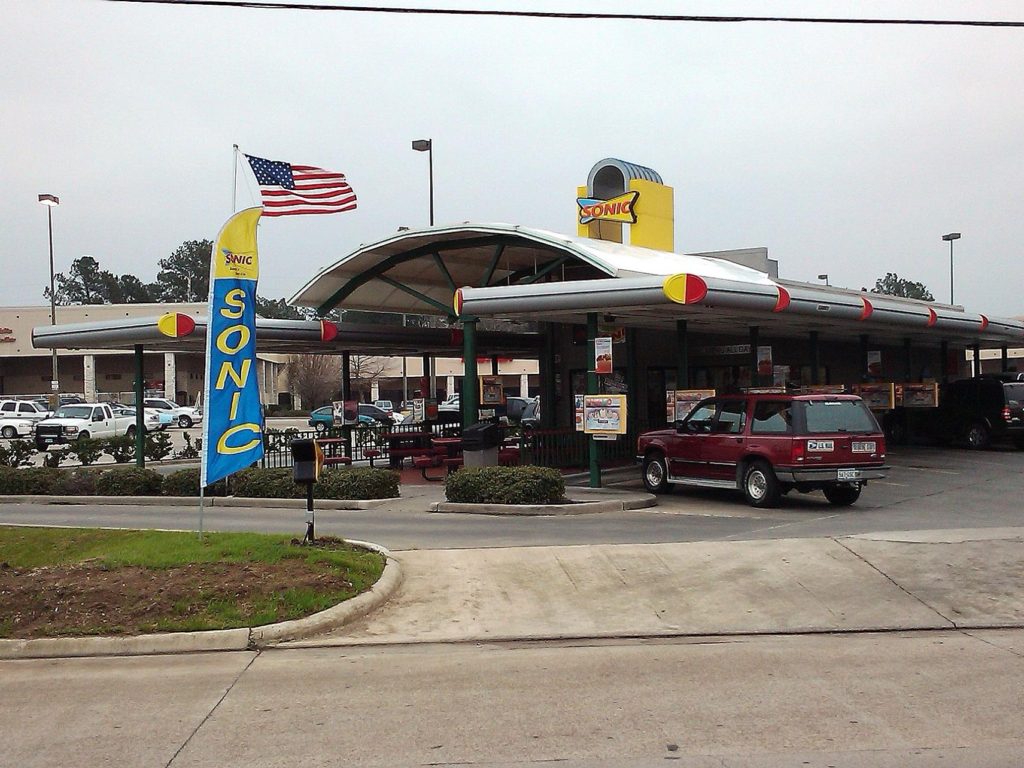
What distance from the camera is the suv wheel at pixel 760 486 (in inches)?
646

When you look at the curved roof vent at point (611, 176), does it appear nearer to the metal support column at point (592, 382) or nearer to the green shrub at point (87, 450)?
the metal support column at point (592, 382)

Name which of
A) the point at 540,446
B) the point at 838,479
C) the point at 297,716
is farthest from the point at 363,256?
the point at 297,716

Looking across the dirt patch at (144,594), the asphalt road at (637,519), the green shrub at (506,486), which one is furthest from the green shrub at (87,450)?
the dirt patch at (144,594)

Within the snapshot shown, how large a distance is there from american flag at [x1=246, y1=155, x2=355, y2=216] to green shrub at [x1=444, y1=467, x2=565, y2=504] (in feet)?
16.9

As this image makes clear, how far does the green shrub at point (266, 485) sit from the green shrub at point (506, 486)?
2.90 m

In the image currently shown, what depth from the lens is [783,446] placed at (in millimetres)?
16125

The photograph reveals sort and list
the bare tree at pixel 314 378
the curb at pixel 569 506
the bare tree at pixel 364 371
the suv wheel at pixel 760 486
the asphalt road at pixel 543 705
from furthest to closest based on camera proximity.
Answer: the bare tree at pixel 314 378 < the bare tree at pixel 364 371 < the suv wheel at pixel 760 486 < the curb at pixel 569 506 < the asphalt road at pixel 543 705

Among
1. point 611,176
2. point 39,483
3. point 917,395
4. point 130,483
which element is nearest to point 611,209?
point 611,176

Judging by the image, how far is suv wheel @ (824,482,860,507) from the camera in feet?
55.8

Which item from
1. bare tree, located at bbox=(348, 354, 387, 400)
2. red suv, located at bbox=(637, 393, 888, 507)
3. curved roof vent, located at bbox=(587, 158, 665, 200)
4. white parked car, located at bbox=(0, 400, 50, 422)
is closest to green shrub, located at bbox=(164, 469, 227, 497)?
red suv, located at bbox=(637, 393, 888, 507)

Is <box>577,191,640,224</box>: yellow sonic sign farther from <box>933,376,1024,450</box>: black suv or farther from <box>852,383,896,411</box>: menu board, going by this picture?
<box>933,376,1024,450</box>: black suv

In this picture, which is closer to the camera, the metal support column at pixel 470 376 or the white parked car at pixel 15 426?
the metal support column at pixel 470 376

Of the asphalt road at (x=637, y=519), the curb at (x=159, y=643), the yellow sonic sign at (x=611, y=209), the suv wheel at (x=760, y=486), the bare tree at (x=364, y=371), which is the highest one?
the yellow sonic sign at (x=611, y=209)

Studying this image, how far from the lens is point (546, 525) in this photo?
1456 cm
